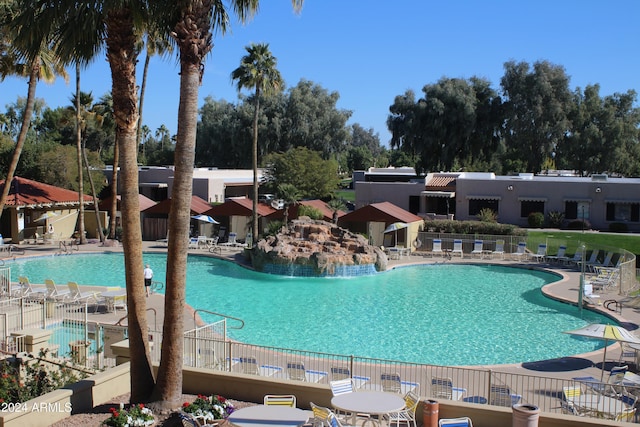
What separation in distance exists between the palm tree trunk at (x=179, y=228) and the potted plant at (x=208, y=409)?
66cm

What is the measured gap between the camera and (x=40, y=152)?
163 feet

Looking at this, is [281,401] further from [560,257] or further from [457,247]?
[457,247]

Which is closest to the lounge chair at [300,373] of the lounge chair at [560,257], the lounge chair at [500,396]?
the lounge chair at [500,396]

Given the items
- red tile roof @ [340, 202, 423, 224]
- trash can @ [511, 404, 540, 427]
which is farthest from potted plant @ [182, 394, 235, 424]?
red tile roof @ [340, 202, 423, 224]

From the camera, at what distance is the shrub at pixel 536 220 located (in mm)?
41469

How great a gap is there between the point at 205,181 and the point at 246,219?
41.9ft

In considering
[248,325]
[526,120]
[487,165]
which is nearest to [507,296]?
[248,325]

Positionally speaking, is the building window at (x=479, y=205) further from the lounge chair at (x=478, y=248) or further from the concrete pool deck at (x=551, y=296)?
the concrete pool deck at (x=551, y=296)

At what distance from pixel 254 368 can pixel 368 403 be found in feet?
14.2

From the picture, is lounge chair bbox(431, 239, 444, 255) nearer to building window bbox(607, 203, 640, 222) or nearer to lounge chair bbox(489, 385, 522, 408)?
building window bbox(607, 203, 640, 222)

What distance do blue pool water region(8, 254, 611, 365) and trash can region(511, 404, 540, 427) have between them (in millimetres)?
7521

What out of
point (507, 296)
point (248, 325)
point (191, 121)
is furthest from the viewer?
point (507, 296)

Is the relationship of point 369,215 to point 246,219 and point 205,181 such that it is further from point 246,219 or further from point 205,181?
point 205,181

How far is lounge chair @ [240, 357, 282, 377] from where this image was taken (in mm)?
13180
